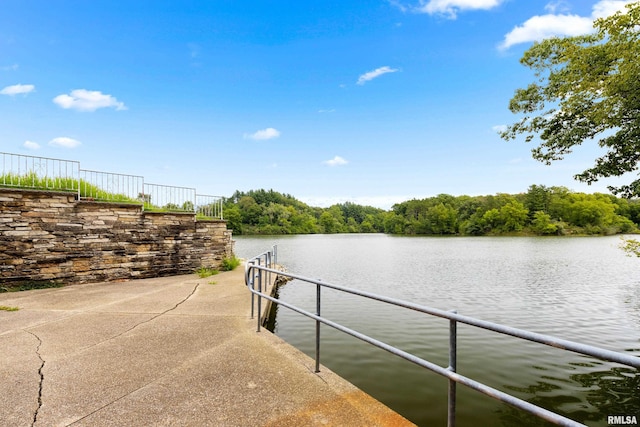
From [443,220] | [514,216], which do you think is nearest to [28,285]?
[514,216]

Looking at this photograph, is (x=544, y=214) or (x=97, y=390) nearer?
(x=97, y=390)

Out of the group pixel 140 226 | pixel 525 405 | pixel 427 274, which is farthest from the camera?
pixel 427 274

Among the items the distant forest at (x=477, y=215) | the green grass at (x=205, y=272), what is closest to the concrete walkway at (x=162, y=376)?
the green grass at (x=205, y=272)

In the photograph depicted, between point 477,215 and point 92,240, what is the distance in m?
91.9

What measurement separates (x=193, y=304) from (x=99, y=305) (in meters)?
1.72

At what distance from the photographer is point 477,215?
291 feet

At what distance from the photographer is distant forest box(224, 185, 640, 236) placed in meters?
75.2

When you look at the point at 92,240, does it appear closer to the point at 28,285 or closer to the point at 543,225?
the point at 28,285

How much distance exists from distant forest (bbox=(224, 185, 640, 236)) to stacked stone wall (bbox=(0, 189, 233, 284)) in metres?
62.2

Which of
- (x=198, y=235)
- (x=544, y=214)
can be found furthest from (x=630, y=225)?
(x=198, y=235)

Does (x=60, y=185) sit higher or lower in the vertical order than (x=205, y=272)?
higher

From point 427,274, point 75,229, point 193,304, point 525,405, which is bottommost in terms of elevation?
point 427,274

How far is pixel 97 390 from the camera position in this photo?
296cm

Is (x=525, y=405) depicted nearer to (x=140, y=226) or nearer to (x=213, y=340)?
(x=213, y=340)
